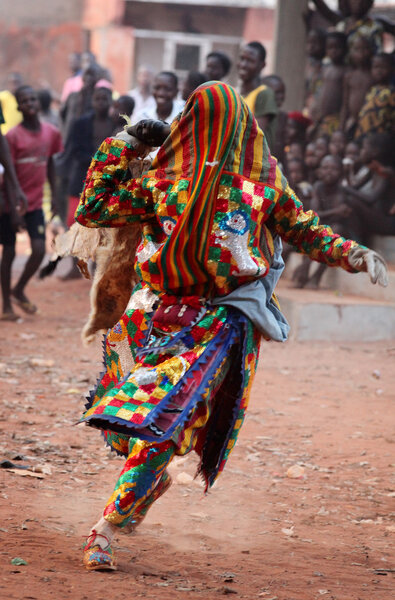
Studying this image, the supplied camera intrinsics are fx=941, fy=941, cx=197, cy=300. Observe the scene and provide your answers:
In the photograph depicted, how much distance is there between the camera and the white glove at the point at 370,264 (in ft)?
11.3

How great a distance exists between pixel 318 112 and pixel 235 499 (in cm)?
753

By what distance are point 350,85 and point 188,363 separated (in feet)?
27.3

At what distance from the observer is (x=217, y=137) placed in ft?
10.9

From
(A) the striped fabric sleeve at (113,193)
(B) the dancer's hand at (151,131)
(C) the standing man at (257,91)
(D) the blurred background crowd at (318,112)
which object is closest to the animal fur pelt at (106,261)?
(A) the striped fabric sleeve at (113,193)

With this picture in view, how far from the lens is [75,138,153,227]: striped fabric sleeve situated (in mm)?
3566

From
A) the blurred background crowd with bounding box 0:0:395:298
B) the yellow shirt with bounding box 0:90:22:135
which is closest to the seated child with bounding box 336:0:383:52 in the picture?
the blurred background crowd with bounding box 0:0:395:298

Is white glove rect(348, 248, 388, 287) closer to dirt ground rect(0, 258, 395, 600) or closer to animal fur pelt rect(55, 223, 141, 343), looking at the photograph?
animal fur pelt rect(55, 223, 141, 343)

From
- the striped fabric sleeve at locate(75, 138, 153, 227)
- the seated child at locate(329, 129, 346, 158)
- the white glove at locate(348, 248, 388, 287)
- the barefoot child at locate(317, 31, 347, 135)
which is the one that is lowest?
the seated child at locate(329, 129, 346, 158)

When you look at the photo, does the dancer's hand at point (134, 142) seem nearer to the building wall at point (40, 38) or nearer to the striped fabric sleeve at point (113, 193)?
the striped fabric sleeve at point (113, 193)

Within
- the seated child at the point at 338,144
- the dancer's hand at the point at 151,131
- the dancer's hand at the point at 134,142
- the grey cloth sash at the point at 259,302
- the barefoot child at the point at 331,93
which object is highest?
the dancer's hand at the point at 151,131

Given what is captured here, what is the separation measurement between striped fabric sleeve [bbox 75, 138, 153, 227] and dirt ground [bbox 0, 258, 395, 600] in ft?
4.25

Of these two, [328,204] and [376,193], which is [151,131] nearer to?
[328,204]

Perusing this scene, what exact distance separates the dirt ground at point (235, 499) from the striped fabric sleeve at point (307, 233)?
4.08 feet

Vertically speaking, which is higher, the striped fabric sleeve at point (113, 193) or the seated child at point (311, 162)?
the striped fabric sleeve at point (113, 193)
